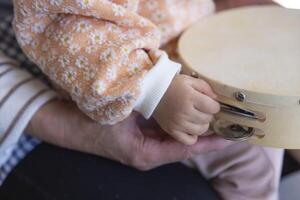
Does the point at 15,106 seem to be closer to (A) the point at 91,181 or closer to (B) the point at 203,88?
(A) the point at 91,181

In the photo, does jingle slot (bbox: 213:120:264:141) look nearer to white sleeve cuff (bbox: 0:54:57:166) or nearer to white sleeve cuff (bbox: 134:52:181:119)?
white sleeve cuff (bbox: 134:52:181:119)

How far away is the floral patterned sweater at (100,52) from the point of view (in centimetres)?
52

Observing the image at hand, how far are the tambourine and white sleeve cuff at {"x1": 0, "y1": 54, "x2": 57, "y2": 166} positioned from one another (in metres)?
0.22

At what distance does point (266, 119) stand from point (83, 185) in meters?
0.26

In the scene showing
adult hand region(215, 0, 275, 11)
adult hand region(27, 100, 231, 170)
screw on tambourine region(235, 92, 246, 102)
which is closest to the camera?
screw on tambourine region(235, 92, 246, 102)

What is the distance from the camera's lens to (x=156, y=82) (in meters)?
0.52

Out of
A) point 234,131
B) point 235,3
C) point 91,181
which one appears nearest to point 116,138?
point 91,181

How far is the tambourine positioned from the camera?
481 millimetres

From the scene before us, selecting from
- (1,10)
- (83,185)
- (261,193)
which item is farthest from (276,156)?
(1,10)

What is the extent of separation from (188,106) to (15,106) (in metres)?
0.26

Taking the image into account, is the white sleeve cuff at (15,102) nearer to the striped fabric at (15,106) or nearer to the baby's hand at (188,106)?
the striped fabric at (15,106)

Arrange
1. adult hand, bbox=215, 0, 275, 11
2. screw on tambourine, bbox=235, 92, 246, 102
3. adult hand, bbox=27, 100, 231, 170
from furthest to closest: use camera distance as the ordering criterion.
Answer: adult hand, bbox=215, 0, 275, 11
adult hand, bbox=27, 100, 231, 170
screw on tambourine, bbox=235, 92, 246, 102

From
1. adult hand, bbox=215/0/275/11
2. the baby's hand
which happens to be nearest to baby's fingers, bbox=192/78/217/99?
the baby's hand

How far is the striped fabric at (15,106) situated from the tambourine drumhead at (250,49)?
0.22 metres
